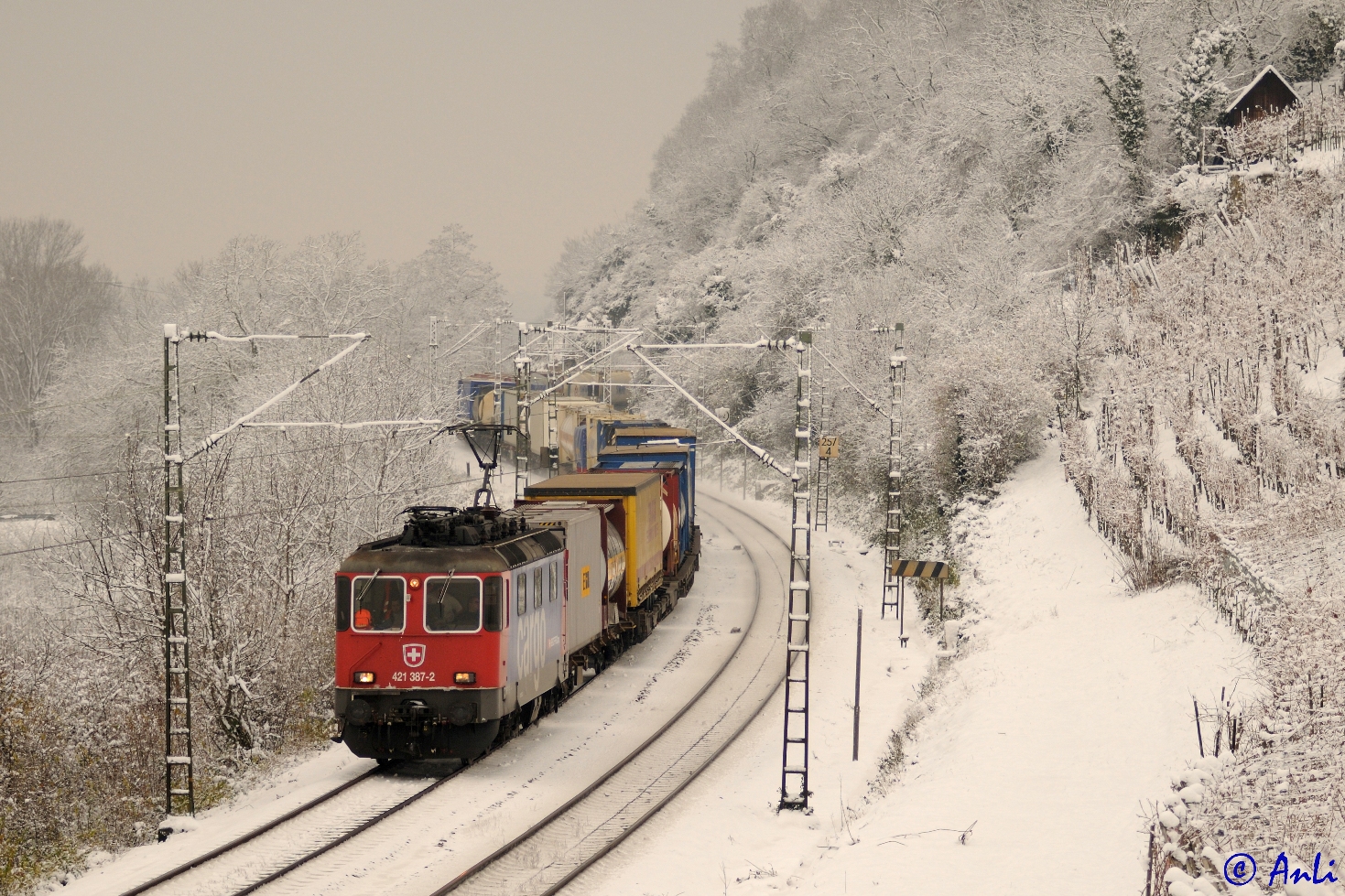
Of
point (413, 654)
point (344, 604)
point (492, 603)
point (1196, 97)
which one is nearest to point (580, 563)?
point (492, 603)

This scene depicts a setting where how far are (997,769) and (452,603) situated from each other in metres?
6.87

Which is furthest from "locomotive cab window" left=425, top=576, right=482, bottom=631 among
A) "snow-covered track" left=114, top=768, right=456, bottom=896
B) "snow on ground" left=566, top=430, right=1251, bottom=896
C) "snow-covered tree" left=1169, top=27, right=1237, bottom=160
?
"snow-covered tree" left=1169, top=27, right=1237, bottom=160

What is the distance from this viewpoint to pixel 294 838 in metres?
12.6

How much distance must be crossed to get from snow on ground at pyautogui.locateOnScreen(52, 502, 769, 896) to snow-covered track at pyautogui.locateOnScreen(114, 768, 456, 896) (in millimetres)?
104

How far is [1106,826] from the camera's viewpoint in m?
10.2

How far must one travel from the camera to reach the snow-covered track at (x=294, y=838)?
11258 millimetres

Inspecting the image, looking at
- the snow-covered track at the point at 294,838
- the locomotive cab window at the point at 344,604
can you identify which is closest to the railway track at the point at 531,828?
the snow-covered track at the point at 294,838

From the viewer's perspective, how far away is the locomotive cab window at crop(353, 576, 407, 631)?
14617 mm

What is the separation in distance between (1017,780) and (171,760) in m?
9.95


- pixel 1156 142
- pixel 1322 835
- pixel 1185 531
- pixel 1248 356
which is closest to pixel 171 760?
pixel 1322 835

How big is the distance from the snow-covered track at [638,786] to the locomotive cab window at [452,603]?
8.59 ft

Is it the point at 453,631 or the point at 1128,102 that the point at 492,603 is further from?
the point at 1128,102

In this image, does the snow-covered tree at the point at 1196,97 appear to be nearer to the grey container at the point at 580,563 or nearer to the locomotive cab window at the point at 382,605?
the grey container at the point at 580,563

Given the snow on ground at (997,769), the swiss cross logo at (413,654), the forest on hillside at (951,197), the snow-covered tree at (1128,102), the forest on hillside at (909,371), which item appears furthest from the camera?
the snow-covered tree at (1128,102)
